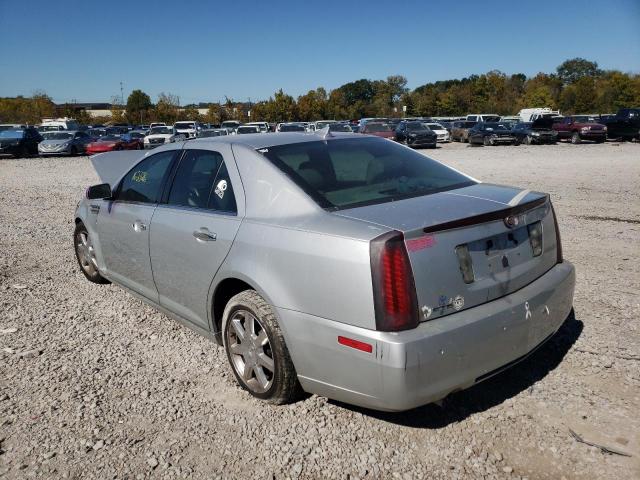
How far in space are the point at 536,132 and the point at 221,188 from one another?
31.0 metres

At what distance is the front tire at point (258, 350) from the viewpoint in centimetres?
289

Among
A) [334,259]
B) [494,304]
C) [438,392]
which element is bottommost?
[438,392]

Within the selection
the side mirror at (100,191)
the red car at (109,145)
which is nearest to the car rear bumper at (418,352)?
the side mirror at (100,191)

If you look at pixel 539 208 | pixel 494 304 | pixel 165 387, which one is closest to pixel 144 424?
pixel 165 387

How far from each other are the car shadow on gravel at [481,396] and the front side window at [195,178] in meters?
1.62

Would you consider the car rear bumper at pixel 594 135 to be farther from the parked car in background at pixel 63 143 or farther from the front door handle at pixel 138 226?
the front door handle at pixel 138 226

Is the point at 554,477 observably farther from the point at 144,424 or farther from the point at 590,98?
the point at 590,98

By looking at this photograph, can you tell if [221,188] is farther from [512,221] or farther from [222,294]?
[512,221]

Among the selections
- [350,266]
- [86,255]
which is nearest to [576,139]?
[86,255]

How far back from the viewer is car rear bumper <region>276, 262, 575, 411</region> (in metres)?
2.38

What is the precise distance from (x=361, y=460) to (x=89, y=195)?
11.6 feet

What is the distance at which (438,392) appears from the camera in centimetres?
248

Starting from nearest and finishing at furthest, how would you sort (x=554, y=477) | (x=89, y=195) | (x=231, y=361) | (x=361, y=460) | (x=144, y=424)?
(x=554, y=477)
(x=361, y=460)
(x=144, y=424)
(x=231, y=361)
(x=89, y=195)

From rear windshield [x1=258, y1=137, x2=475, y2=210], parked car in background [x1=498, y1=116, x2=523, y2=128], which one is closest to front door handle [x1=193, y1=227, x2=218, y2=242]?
rear windshield [x1=258, y1=137, x2=475, y2=210]
